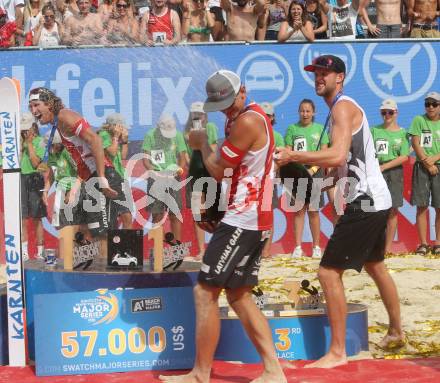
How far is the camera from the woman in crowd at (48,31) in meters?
12.8

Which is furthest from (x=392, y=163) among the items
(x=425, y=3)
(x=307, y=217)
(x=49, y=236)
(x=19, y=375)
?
(x=19, y=375)

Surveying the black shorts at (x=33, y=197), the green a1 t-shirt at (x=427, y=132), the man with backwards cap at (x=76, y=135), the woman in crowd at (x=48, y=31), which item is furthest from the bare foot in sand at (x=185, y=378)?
the woman in crowd at (x=48, y=31)

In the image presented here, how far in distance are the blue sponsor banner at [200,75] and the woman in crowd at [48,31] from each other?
54 centimetres

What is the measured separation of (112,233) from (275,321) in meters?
1.39

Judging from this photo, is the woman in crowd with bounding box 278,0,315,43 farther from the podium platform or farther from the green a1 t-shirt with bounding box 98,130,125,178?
the podium platform

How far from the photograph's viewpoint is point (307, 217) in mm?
12281

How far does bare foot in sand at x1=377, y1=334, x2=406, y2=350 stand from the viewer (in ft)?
23.9

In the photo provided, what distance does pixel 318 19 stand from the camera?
1302 cm

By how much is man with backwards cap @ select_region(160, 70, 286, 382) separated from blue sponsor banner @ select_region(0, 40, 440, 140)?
6.23m

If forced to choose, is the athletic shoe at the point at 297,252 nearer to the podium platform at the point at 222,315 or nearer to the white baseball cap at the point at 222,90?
the podium platform at the point at 222,315

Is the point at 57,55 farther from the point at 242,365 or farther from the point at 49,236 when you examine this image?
the point at 242,365

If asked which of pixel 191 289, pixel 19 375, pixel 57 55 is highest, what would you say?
pixel 57 55

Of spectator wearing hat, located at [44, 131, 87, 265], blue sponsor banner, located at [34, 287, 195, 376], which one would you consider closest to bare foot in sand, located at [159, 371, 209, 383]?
blue sponsor banner, located at [34, 287, 195, 376]

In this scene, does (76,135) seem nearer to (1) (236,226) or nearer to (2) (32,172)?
(1) (236,226)
